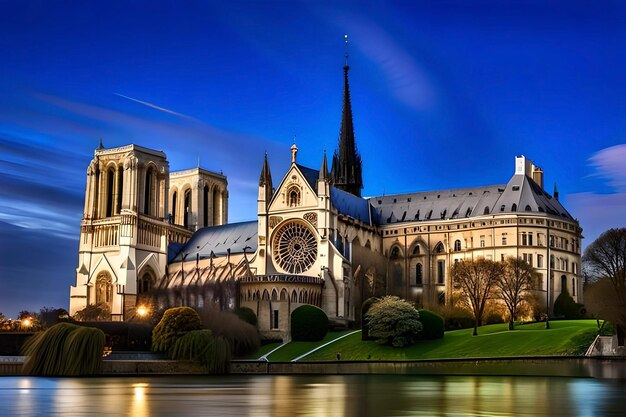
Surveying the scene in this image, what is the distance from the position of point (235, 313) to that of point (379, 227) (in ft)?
98.4

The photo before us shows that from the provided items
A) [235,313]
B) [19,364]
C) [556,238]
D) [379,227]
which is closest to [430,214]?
[379,227]

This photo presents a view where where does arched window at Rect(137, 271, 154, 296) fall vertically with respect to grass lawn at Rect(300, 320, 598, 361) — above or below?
above

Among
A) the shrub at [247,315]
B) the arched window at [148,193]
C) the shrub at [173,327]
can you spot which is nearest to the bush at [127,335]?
the shrub at [173,327]

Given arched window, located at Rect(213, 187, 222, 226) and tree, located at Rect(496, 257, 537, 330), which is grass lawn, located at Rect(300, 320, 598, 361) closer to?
tree, located at Rect(496, 257, 537, 330)

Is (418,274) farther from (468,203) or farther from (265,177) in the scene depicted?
(265,177)

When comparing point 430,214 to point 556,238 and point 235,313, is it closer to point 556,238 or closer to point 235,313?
point 556,238

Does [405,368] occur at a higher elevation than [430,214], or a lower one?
lower

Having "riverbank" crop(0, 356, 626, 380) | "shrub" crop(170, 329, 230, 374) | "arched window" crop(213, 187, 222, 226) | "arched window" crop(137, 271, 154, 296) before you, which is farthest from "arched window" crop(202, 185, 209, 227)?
"shrub" crop(170, 329, 230, 374)

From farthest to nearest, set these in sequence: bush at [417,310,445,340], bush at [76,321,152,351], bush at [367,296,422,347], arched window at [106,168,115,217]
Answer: arched window at [106,168,115,217], bush at [417,310,445,340], bush at [367,296,422,347], bush at [76,321,152,351]

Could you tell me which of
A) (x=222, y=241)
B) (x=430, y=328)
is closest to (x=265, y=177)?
(x=222, y=241)

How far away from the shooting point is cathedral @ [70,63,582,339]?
109 m

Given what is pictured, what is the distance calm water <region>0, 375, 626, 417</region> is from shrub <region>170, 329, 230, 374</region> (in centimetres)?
2315

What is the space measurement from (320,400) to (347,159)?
99639 mm

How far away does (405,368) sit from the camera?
79062mm
